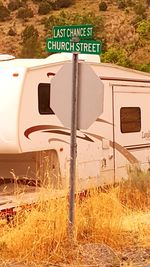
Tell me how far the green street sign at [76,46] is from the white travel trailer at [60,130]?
220cm

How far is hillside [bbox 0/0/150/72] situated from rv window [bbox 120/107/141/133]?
69.6 ft

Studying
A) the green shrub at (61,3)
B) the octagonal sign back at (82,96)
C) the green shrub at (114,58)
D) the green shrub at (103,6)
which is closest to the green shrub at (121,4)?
the green shrub at (103,6)

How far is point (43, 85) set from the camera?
1011 centimetres

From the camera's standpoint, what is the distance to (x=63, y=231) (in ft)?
23.4

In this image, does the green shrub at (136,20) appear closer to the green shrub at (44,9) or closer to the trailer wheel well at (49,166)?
the green shrub at (44,9)

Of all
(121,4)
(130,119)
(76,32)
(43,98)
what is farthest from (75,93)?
(121,4)

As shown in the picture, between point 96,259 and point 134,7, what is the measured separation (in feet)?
147

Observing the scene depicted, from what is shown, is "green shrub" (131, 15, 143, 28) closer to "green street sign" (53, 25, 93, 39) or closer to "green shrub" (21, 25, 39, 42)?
"green shrub" (21, 25, 39, 42)

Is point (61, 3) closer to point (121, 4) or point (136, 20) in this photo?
point (121, 4)

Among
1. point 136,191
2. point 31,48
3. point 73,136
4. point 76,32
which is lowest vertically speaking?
point 136,191

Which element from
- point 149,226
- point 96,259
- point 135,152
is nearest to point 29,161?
point 135,152

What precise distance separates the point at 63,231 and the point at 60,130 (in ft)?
11.8

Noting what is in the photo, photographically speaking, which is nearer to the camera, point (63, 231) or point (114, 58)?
point (63, 231)

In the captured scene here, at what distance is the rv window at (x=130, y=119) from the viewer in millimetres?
12016
